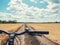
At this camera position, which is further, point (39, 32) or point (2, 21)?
point (2, 21)

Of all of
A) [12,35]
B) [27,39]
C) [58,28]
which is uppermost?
[12,35]

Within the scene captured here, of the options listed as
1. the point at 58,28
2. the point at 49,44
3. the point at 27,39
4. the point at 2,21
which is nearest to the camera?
the point at 49,44

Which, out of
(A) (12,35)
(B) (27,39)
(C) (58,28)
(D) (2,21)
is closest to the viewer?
(A) (12,35)

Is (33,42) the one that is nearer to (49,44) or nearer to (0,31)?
(49,44)

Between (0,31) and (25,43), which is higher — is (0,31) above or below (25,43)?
above

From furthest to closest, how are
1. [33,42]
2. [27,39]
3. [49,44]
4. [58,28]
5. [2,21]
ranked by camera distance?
[58,28] → [2,21] → [27,39] → [33,42] → [49,44]

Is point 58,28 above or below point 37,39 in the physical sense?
below

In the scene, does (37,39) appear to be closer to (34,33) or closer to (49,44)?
(49,44)

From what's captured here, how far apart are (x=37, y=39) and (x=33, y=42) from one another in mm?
102

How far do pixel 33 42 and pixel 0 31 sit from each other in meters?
0.93

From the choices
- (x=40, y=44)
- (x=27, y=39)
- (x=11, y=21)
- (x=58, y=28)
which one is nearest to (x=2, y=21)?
(x=11, y=21)

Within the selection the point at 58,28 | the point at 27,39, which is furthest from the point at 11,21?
the point at 58,28

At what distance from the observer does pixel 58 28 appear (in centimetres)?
518

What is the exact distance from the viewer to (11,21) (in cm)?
344
